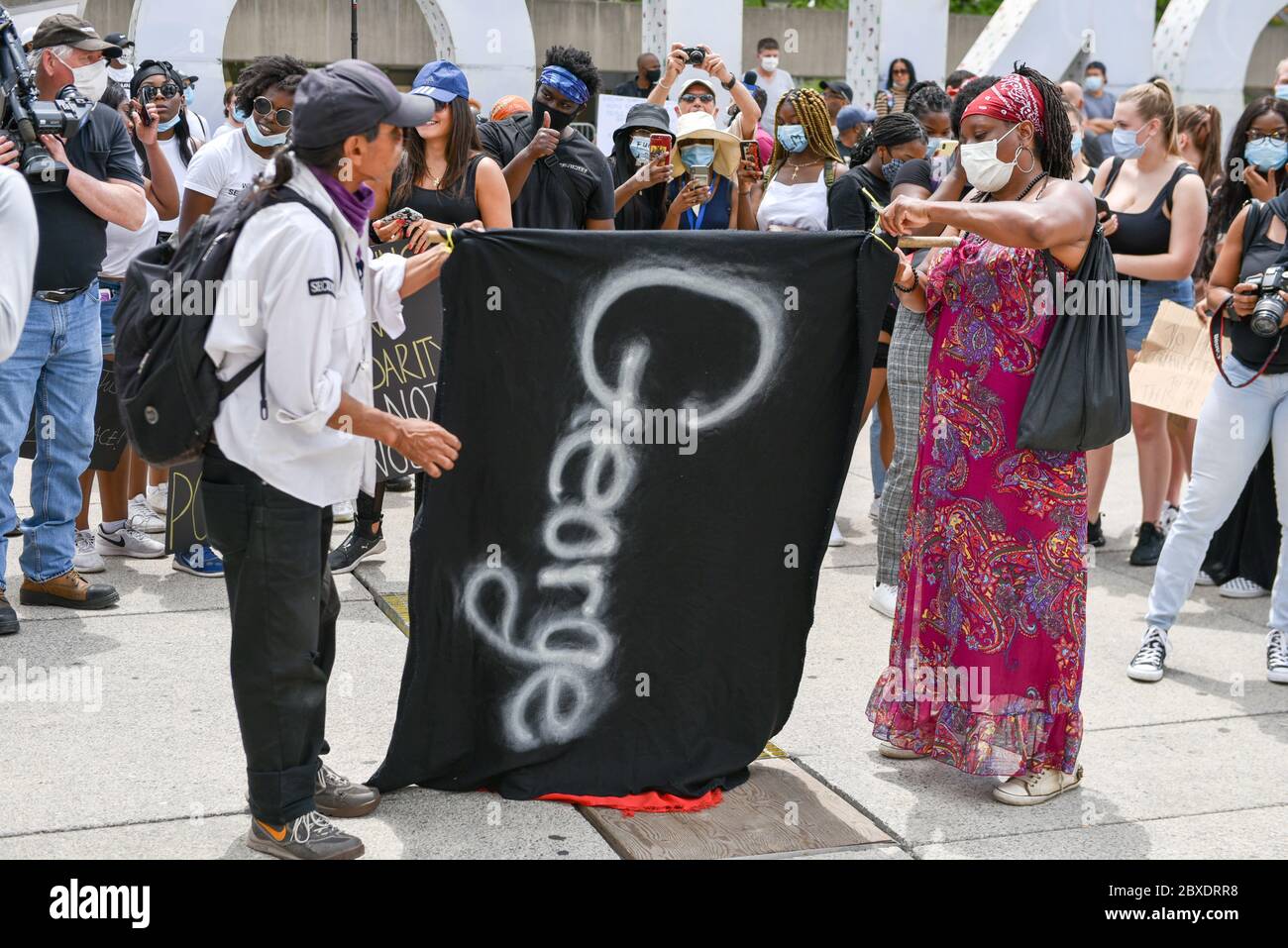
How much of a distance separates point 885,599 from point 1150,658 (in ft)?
3.36

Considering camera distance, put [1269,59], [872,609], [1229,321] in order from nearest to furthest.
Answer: [1229,321] → [872,609] → [1269,59]

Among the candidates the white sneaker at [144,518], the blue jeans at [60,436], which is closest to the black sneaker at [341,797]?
the blue jeans at [60,436]

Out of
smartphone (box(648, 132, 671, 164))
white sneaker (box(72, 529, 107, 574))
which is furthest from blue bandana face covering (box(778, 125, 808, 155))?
white sneaker (box(72, 529, 107, 574))

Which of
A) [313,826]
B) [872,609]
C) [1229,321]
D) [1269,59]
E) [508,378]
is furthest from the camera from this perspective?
[1269,59]

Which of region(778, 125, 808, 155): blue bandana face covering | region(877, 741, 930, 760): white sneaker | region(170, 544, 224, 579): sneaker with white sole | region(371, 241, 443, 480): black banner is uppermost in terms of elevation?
region(778, 125, 808, 155): blue bandana face covering

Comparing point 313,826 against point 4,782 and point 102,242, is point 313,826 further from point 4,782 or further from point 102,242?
point 102,242

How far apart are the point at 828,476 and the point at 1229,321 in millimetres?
2129

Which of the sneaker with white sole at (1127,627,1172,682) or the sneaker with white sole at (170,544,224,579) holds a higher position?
the sneaker with white sole at (170,544,224,579)

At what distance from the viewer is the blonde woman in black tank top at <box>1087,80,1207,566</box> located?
6453 millimetres

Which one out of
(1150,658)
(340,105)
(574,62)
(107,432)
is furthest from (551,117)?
(1150,658)

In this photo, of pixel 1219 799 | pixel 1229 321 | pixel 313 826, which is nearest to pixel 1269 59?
pixel 1229 321

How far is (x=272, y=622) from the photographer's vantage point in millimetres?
3361

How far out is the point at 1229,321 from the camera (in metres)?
5.23

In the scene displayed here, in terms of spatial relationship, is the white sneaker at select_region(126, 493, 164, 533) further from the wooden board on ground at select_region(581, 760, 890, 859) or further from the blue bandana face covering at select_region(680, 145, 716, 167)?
the wooden board on ground at select_region(581, 760, 890, 859)
